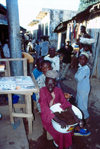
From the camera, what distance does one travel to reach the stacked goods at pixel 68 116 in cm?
199

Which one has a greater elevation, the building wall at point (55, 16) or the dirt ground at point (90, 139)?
the building wall at point (55, 16)

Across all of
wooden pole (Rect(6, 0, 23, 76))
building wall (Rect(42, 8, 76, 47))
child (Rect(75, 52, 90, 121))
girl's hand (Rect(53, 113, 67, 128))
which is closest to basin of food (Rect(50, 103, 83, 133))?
girl's hand (Rect(53, 113, 67, 128))

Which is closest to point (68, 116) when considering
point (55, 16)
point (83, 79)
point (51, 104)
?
point (51, 104)

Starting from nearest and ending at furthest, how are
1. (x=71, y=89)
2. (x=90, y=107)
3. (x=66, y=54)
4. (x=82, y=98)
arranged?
(x=82, y=98) → (x=90, y=107) → (x=71, y=89) → (x=66, y=54)

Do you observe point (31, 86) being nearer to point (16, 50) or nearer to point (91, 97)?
point (16, 50)

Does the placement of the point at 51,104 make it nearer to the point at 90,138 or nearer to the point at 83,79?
the point at 83,79

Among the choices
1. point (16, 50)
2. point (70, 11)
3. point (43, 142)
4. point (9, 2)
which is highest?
point (70, 11)

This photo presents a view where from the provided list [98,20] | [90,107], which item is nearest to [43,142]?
[90,107]

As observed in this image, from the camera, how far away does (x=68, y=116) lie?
82.7 inches

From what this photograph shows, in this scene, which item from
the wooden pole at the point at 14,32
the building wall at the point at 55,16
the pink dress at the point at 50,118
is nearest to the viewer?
the pink dress at the point at 50,118

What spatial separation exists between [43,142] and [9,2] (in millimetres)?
3012

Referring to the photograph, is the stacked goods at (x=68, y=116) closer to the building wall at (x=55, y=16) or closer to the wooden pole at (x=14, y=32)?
the wooden pole at (x=14, y=32)

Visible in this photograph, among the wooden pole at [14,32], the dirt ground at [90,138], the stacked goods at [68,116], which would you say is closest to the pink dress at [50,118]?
the stacked goods at [68,116]

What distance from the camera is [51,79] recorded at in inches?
88.7
